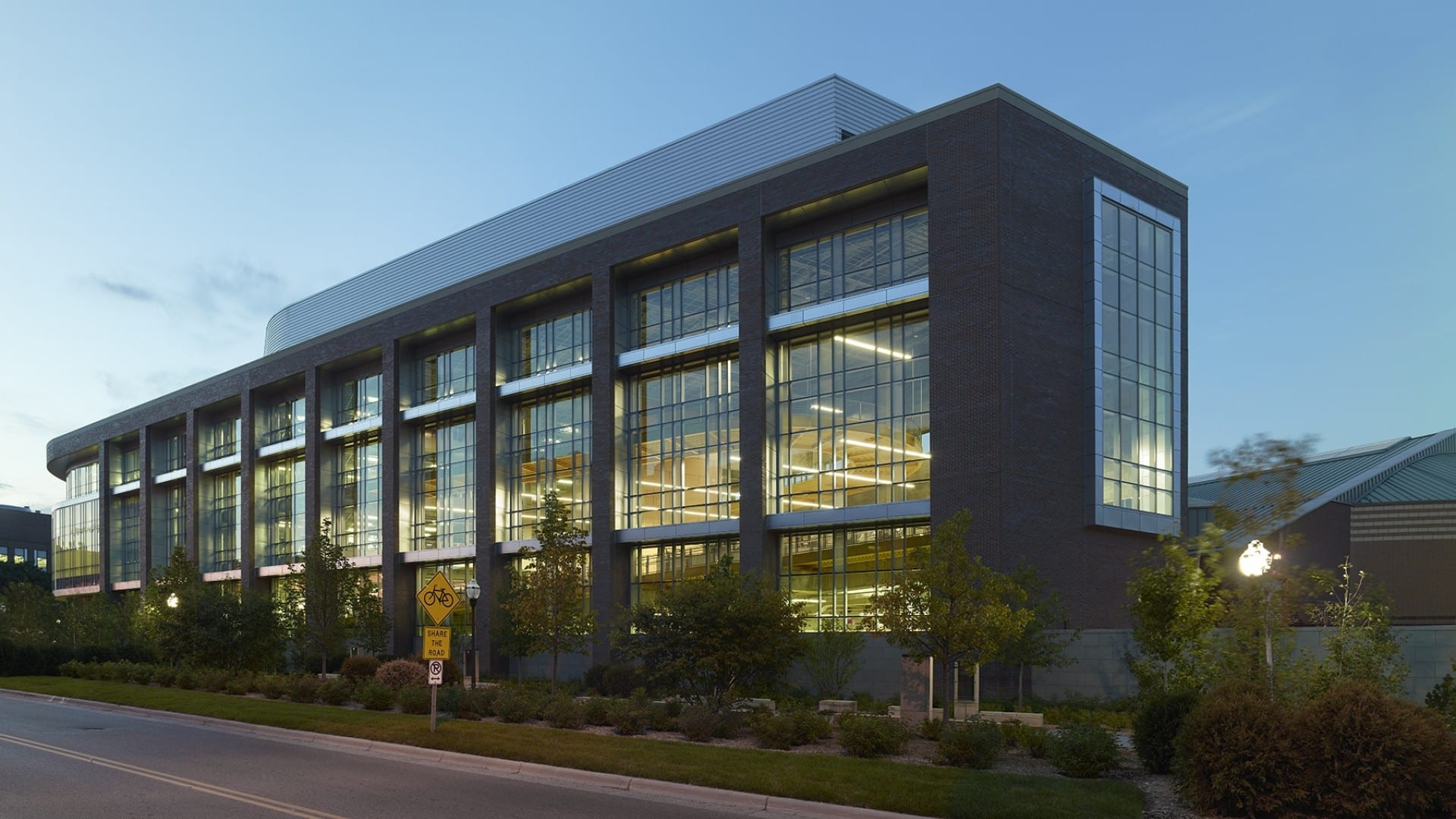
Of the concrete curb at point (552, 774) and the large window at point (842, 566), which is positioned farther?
the large window at point (842, 566)

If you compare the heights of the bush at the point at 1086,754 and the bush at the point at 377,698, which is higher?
the bush at the point at 1086,754

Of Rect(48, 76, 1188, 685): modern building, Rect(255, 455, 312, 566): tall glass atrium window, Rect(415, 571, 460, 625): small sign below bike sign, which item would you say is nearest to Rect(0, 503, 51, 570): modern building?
Rect(255, 455, 312, 566): tall glass atrium window

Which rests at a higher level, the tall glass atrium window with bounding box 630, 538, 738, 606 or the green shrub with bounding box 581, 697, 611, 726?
the tall glass atrium window with bounding box 630, 538, 738, 606

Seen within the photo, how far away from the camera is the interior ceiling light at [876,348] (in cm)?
3724

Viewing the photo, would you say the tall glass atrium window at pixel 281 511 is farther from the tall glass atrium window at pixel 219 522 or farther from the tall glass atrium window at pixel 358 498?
the tall glass atrium window at pixel 219 522

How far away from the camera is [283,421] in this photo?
226 feet

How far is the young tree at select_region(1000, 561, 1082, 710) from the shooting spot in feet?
95.8

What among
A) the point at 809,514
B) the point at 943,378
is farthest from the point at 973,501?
the point at 809,514

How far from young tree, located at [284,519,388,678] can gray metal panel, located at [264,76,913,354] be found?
55.6 feet

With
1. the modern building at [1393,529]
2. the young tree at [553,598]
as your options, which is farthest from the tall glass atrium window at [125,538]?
the modern building at [1393,529]

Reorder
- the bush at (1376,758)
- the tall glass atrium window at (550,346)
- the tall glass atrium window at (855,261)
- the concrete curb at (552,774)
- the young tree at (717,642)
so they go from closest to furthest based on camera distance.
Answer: the bush at (1376,758)
the concrete curb at (552,774)
the young tree at (717,642)
the tall glass atrium window at (855,261)
the tall glass atrium window at (550,346)

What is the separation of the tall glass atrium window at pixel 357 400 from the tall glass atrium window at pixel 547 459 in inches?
473

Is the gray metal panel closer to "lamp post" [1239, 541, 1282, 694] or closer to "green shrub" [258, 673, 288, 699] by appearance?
"green shrub" [258, 673, 288, 699]

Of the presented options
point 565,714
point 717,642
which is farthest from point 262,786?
point 717,642
